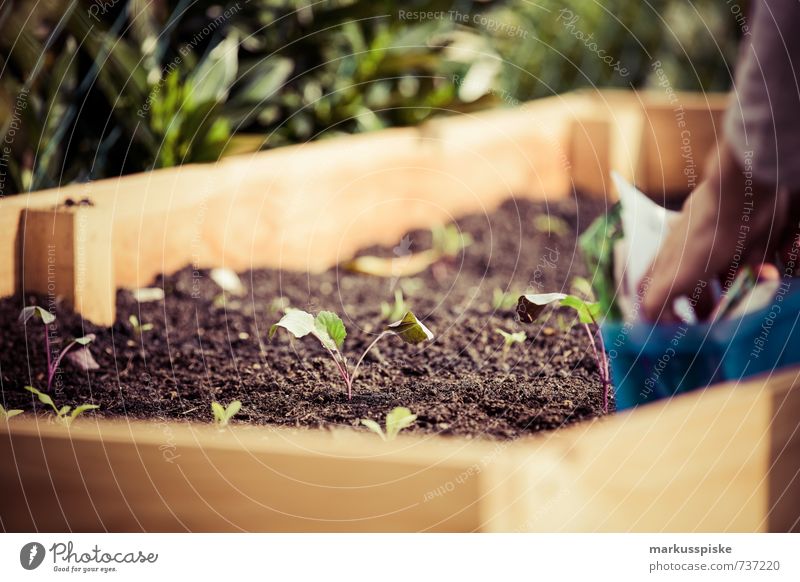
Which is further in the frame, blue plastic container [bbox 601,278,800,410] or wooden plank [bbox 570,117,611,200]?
wooden plank [bbox 570,117,611,200]

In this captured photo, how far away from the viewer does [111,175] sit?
1.24 metres

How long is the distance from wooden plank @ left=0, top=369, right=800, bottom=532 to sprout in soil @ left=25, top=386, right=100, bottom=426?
0.02 meters

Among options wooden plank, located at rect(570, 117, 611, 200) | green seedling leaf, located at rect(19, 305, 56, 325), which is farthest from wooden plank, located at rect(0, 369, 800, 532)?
wooden plank, located at rect(570, 117, 611, 200)

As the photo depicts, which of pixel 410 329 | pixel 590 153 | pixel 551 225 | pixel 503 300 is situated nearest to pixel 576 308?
pixel 410 329

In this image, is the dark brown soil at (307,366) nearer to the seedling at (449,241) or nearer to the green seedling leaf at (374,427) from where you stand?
the green seedling leaf at (374,427)

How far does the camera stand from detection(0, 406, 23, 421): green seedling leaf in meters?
0.84

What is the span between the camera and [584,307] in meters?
0.79

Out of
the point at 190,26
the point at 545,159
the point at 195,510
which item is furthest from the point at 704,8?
the point at 195,510

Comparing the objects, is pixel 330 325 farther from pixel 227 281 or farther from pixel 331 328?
pixel 227 281

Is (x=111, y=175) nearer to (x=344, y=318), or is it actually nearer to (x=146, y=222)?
(x=146, y=222)

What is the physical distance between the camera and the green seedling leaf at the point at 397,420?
746 millimetres

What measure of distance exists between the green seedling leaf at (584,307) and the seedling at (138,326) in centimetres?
49

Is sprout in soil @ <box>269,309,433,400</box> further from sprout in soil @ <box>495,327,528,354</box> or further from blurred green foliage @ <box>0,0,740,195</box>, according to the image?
blurred green foliage @ <box>0,0,740,195</box>

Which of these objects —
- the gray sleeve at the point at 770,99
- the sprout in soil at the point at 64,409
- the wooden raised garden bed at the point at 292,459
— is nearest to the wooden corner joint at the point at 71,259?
the wooden raised garden bed at the point at 292,459
